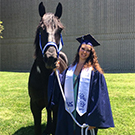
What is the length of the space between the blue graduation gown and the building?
15.6 meters

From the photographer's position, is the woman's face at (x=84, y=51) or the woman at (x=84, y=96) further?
the woman's face at (x=84, y=51)

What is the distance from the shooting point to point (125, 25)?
17.3 metres

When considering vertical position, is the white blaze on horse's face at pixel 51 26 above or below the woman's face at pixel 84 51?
above

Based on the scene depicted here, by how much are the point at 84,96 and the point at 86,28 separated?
665 inches

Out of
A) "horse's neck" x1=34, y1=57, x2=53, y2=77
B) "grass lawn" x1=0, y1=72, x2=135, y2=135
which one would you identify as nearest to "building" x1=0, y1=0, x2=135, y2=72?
"grass lawn" x1=0, y1=72, x2=135, y2=135

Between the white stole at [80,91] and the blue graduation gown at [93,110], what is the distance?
66mm

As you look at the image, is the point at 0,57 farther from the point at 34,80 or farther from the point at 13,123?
the point at 34,80

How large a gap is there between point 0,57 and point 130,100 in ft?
60.7

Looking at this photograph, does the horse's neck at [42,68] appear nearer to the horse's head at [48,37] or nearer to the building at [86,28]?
the horse's head at [48,37]

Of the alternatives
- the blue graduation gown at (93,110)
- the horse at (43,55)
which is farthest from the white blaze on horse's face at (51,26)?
the blue graduation gown at (93,110)

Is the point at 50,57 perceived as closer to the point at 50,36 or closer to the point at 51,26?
the point at 50,36

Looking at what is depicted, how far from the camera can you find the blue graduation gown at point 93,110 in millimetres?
1908

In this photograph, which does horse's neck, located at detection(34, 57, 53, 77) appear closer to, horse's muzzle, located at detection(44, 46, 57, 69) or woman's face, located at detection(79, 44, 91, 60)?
horse's muzzle, located at detection(44, 46, 57, 69)

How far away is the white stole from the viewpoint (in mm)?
2006
